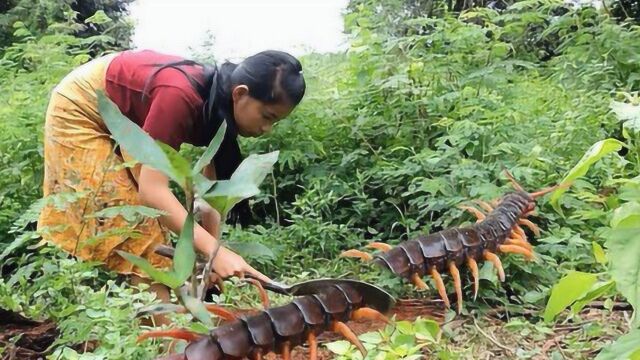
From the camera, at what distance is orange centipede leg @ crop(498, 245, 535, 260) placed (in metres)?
2.07

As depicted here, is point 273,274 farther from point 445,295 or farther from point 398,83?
point 398,83

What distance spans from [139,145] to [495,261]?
1364 mm

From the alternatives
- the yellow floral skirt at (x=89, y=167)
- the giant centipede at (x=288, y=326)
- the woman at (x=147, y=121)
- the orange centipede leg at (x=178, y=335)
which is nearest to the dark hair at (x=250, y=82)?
the woman at (x=147, y=121)

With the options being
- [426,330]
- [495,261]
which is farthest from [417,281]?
[426,330]

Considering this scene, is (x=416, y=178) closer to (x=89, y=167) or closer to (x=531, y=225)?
(x=531, y=225)

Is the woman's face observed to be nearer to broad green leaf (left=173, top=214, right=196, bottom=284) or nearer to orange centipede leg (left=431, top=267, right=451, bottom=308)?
orange centipede leg (left=431, top=267, right=451, bottom=308)

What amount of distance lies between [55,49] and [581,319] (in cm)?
364

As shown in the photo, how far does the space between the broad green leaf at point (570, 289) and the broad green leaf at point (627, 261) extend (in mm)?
168

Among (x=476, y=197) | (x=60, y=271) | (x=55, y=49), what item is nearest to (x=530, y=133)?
(x=476, y=197)

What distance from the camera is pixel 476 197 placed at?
253cm

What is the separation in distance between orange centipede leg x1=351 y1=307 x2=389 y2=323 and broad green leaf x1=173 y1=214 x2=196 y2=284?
68 centimetres

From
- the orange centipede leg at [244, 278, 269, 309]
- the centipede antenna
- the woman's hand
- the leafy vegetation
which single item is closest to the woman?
the leafy vegetation

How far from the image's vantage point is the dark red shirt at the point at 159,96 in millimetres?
2094

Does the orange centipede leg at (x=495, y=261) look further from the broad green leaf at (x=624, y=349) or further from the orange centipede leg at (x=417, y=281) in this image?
the broad green leaf at (x=624, y=349)
